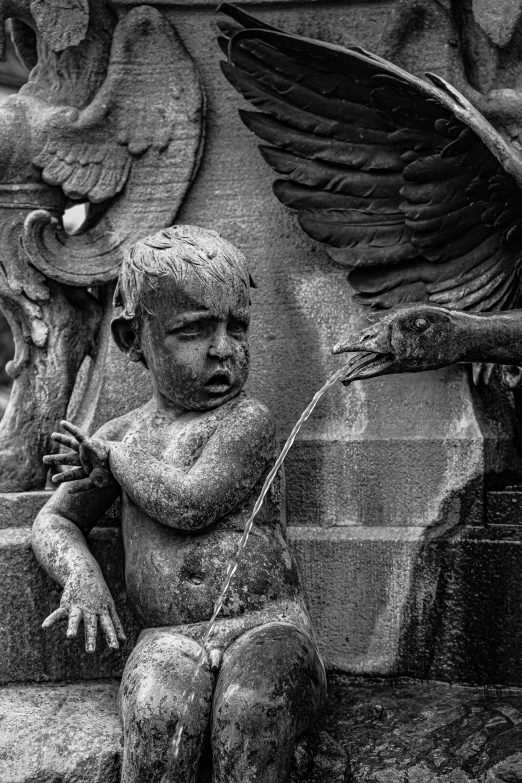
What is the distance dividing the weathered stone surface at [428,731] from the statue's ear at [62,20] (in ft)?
7.19

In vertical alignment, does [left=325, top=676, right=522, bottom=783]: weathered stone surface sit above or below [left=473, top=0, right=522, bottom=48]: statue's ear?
below

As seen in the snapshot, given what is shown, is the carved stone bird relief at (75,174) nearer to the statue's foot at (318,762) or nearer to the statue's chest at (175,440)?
the statue's chest at (175,440)

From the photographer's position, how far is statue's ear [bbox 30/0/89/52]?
4086 millimetres

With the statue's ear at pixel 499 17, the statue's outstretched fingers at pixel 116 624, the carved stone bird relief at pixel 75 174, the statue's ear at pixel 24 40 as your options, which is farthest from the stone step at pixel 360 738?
the statue's ear at pixel 24 40

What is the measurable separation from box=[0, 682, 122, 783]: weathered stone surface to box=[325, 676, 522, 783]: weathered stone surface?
1.96 feet

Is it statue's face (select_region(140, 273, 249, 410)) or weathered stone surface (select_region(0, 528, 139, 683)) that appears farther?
weathered stone surface (select_region(0, 528, 139, 683))

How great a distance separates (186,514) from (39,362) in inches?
40.0

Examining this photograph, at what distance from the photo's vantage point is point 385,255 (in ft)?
12.8

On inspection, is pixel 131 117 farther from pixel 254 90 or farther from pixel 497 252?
pixel 497 252

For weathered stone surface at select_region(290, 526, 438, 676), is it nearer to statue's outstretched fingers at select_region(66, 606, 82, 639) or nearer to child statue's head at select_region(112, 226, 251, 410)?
child statue's head at select_region(112, 226, 251, 410)

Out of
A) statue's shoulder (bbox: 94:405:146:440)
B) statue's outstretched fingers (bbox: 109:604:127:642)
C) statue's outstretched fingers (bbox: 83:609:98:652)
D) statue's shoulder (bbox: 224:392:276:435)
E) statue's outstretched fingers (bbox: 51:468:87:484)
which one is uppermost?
statue's shoulder (bbox: 224:392:276:435)

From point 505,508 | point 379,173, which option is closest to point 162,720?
point 505,508

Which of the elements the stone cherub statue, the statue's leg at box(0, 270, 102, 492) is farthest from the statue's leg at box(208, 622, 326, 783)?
the statue's leg at box(0, 270, 102, 492)

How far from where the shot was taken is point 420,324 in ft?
11.0
